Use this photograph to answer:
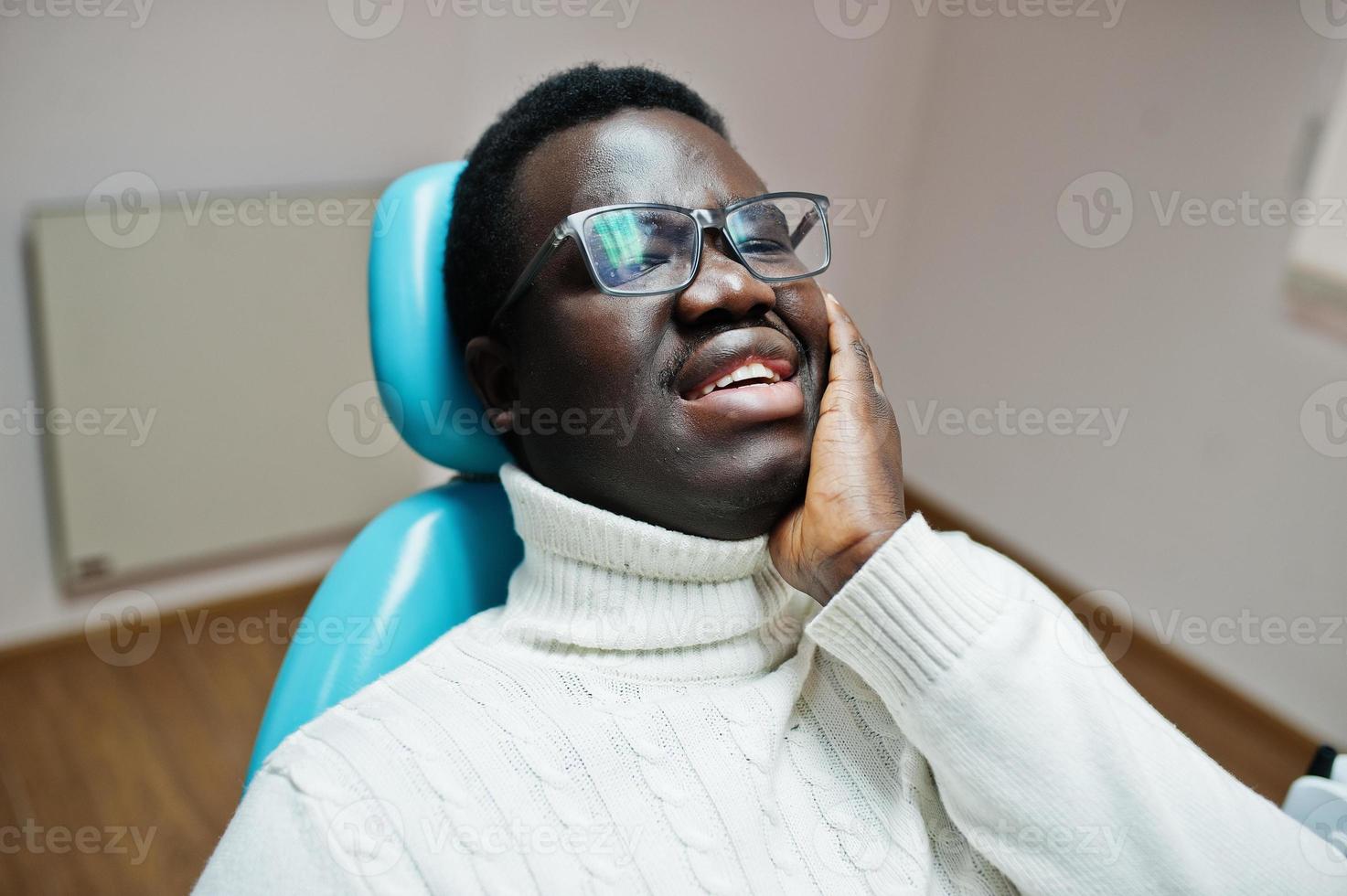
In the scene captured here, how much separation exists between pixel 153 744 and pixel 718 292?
6.08ft

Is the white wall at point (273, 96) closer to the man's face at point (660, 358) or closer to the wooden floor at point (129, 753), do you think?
the wooden floor at point (129, 753)

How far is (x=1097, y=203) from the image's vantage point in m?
2.74

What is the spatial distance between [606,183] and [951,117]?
227 cm

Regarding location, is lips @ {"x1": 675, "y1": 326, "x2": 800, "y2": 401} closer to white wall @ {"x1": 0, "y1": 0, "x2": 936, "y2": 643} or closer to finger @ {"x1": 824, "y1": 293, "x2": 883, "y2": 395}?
finger @ {"x1": 824, "y1": 293, "x2": 883, "y2": 395}

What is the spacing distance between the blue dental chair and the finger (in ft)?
1.36

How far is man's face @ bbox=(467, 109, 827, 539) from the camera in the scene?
3.56 ft

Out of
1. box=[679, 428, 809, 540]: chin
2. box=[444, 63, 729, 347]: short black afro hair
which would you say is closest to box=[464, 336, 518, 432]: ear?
box=[444, 63, 729, 347]: short black afro hair

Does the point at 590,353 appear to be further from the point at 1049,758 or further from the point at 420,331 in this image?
the point at 1049,758

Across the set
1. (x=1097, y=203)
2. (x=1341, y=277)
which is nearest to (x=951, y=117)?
(x=1097, y=203)

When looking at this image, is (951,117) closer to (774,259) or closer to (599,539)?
(774,259)

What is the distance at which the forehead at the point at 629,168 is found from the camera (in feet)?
3.70

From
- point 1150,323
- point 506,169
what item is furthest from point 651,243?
point 1150,323

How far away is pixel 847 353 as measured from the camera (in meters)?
1.21

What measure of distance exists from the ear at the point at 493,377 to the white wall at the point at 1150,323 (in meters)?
1.92
